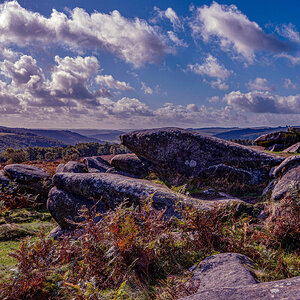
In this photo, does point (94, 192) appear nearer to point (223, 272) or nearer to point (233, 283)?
point (223, 272)

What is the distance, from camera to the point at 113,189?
28.2 ft

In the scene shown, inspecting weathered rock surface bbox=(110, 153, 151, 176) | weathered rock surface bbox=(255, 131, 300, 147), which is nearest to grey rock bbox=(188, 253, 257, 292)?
weathered rock surface bbox=(110, 153, 151, 176)

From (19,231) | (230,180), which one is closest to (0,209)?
(19,231)

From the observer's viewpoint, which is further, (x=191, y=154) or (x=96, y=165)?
(x=96, y=165)

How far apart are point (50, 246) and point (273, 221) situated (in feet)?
19.2

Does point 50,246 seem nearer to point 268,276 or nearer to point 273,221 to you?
point 268,276

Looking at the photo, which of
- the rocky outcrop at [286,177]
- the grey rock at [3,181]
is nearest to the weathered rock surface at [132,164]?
the grey rock at [3,181]

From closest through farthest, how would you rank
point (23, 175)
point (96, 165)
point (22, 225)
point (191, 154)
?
point (22, 225), point (191, 154), point (23, 175), point (96, 165)

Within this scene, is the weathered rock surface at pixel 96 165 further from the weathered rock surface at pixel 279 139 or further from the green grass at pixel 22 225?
the weathered rock surface at pixel 279 139

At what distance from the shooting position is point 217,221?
5082 mm

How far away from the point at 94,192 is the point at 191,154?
7953 millimetres

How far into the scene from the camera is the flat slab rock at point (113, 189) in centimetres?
745

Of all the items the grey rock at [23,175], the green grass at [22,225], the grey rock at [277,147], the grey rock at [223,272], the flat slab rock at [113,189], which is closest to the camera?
the grey rock at [223,272]

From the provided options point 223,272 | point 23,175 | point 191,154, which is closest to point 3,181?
point 23,175
